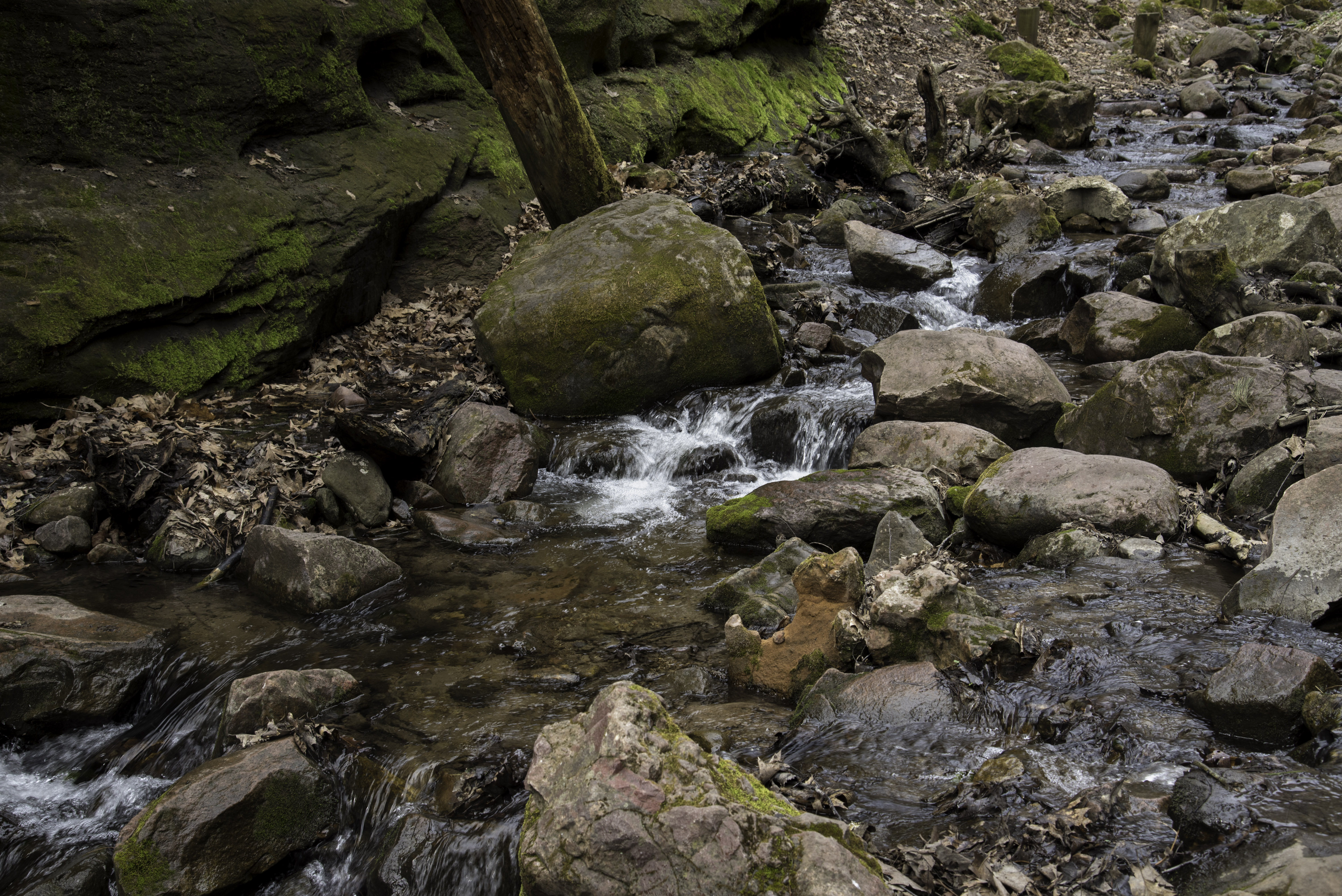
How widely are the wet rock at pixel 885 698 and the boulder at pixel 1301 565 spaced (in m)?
1.57

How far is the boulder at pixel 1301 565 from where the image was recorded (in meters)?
3.50

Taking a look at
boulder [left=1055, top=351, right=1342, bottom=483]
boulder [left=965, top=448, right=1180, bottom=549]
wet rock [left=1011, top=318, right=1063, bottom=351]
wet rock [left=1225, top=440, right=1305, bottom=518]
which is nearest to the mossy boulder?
wet rock [left=1011, top=318, right=1063, bottom=351]

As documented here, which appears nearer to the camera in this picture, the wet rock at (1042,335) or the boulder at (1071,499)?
the boulder at (1071,499)

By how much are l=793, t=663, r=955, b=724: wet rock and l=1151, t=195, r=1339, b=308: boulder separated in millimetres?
5700

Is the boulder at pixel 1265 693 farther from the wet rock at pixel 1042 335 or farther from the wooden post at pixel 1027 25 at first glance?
the wooden post at pixel 1027 25

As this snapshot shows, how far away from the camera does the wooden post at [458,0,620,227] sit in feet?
24.6

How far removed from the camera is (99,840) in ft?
10.9

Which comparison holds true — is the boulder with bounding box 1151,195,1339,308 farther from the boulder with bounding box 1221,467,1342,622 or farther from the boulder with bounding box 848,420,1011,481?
the boulder with bounding box 1221,467,1342,622

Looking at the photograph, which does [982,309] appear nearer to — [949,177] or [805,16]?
[949,177]

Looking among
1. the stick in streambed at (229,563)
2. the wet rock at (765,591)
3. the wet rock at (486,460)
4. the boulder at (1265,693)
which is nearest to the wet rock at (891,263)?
the wet rock at (486,460)

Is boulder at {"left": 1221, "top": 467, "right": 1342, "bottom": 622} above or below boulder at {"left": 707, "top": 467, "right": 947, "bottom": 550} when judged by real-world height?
above

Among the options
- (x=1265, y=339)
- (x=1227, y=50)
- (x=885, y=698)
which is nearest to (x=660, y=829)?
(x=885, y=698)

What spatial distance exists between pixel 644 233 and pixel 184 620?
510 centimetres

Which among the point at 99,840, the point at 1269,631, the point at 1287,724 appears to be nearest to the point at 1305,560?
the point at 1269,631
